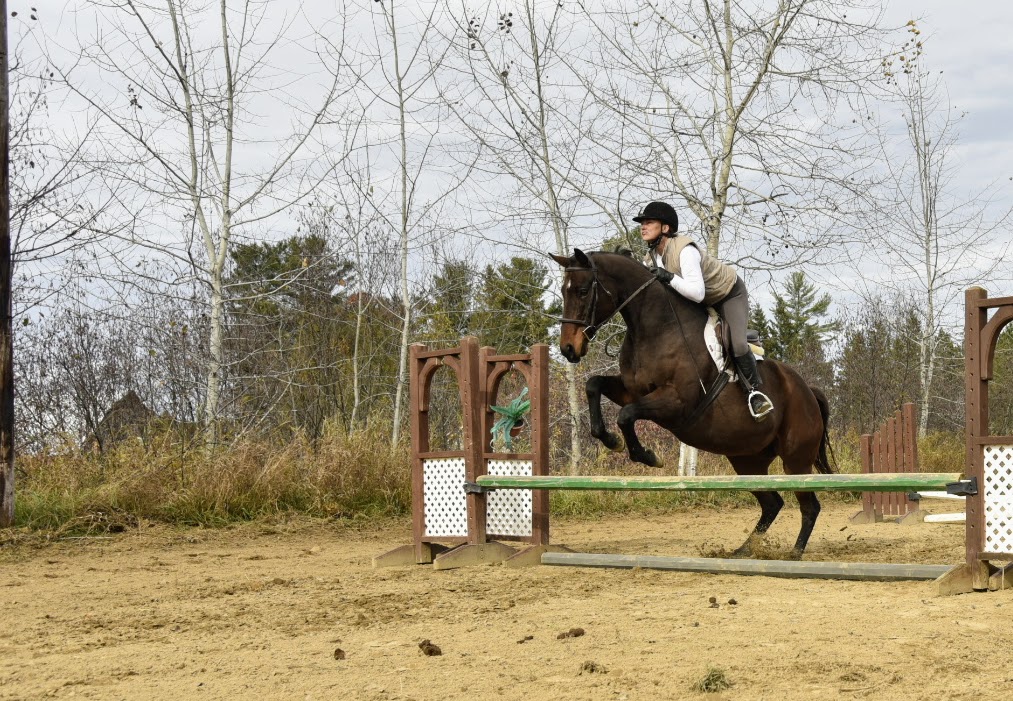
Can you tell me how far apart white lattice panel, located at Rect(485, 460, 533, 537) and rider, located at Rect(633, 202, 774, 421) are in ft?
5.71

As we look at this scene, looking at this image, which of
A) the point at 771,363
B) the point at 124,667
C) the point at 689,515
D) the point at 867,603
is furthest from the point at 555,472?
the point at 124,667

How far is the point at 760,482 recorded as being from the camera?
6.32 meters

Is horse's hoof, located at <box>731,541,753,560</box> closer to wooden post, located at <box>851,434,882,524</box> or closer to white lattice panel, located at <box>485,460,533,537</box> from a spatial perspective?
white lattice panel, located at <box>485,460,533,537</box>

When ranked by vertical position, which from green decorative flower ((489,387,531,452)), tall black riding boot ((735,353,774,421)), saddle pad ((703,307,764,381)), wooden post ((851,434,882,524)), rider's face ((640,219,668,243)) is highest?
rider's face ((640,219,668,243))

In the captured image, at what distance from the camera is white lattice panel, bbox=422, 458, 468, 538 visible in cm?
808

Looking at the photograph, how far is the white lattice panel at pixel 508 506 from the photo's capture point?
7926 millimetres

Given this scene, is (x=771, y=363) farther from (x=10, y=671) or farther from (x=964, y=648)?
(x=10, y=671)

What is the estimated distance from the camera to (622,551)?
8.65 meters

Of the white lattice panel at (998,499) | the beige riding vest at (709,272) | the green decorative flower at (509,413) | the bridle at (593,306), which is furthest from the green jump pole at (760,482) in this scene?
the beige riding vest at (709,272)

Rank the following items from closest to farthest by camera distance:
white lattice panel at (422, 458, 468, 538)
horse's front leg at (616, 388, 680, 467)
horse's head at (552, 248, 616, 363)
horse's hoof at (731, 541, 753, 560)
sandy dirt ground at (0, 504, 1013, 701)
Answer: sandy dirt ground at (0, 504, 1013, 701)
horse's head at (552, 248, 616, 363)
horse's front leg at (616, 388, 680, 467)
horse's hoof at (731, 541, 753, 560)
white lattice panel at (422, 458, 468, 538)

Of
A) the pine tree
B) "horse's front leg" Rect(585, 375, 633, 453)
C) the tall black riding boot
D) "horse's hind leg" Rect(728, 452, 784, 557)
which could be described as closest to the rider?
the tall black riding boot

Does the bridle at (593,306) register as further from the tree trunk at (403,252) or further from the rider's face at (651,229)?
the tree trunk at (403,252)

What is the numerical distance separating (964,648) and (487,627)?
83.7 inches

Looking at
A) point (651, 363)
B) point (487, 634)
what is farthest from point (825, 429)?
point (487, 634)
